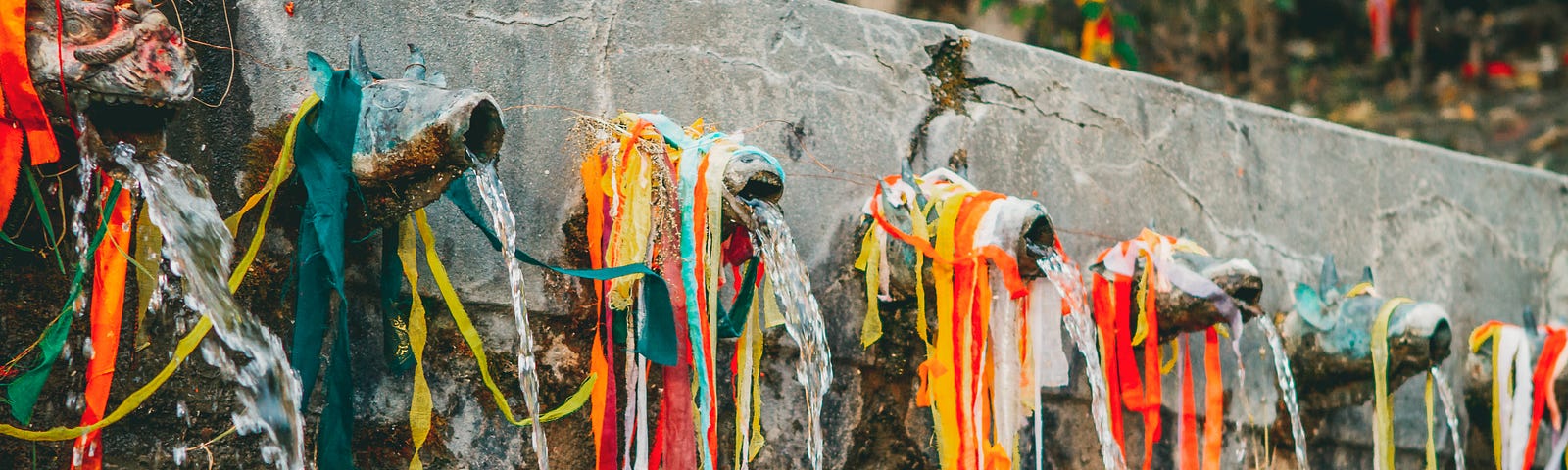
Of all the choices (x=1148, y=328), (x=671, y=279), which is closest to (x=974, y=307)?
(x=1148, y=328)

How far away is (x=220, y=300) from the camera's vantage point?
7.04 feet

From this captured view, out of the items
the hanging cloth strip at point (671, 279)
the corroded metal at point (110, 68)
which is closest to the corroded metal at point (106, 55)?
the corroded metal at point (110, 68)

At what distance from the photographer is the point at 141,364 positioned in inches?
88.8

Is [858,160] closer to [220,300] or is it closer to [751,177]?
[751,177]

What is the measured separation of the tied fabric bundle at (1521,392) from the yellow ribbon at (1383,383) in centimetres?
56

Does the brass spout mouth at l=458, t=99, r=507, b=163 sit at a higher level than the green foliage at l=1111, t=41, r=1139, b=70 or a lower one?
lower

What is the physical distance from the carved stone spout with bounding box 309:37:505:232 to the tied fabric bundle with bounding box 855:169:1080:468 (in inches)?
37.2

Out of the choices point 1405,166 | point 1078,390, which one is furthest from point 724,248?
point 1405,166

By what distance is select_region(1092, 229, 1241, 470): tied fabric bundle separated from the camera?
10.4ft

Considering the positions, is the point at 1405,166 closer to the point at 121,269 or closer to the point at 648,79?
the point at 648,79

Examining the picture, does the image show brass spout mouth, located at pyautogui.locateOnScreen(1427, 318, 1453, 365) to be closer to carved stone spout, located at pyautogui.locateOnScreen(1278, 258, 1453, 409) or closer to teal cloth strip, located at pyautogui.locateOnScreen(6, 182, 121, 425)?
carved stone spout, located at pyautogui.locateOnScreen(1278, 258, 1453, 409)

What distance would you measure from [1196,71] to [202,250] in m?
5.91

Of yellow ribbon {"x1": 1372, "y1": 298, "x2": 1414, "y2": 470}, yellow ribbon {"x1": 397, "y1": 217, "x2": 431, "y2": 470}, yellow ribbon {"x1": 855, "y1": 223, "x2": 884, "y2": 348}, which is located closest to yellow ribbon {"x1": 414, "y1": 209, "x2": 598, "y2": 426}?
yellow ribbon {"x1": 397, "y1": 217, "x2": 431, "y2": 470}

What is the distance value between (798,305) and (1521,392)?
2.36 meters
